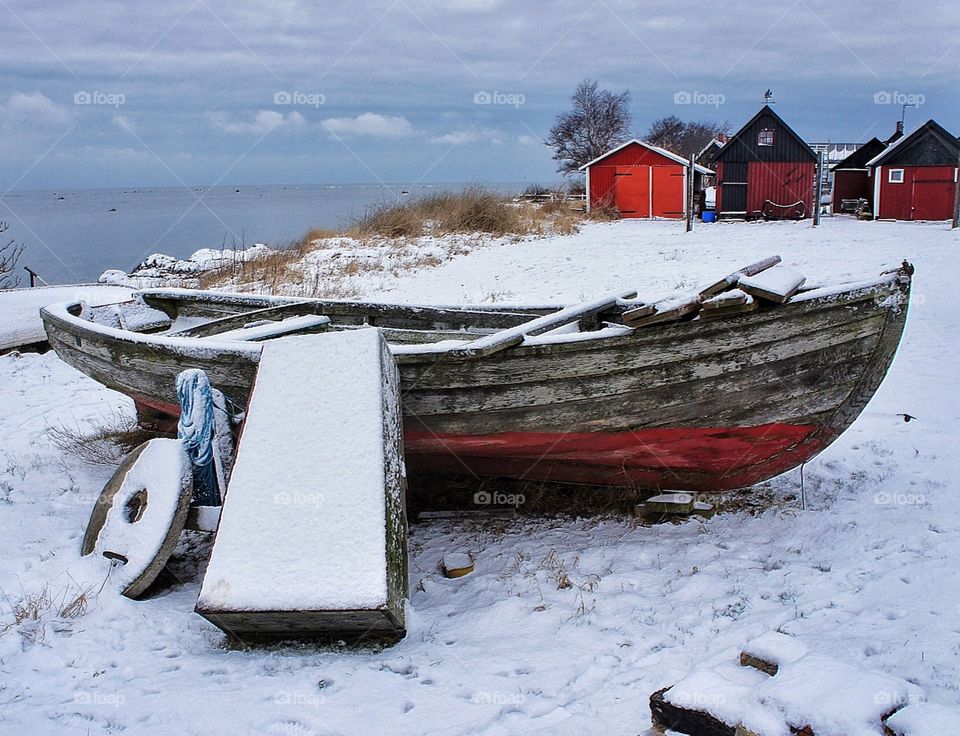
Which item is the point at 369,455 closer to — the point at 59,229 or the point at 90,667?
the point at 90,667

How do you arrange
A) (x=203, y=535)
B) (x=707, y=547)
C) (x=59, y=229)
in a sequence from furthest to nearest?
(x=59, y=229) < (x=203, y=535) < (x=707, y=547)

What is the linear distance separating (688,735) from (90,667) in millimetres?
2500

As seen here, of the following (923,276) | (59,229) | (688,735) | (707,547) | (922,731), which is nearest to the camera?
(922,731)

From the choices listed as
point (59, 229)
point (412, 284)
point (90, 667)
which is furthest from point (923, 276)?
point (59, 229)

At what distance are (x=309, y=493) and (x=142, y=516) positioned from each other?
117cm

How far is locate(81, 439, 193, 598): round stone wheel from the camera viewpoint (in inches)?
156

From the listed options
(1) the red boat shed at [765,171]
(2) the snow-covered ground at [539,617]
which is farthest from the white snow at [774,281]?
(1) the red boat shed at [765,171]

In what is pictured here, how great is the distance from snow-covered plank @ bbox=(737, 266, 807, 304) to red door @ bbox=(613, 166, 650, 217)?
→ 29.1 m

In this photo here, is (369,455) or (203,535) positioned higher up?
(369,455)

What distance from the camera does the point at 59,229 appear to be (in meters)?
59.0

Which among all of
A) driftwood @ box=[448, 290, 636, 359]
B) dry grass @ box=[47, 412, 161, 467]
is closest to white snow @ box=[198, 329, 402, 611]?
driftwood @ box=[448, 290, 636, 359]

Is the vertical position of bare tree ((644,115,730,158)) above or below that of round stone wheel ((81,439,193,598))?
above

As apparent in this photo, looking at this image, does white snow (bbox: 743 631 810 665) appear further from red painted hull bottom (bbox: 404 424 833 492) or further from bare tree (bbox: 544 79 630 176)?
bare tree (bbox: 544 79 630 176)

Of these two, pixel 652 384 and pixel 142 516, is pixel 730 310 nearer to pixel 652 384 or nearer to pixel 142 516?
pixel 652 384
